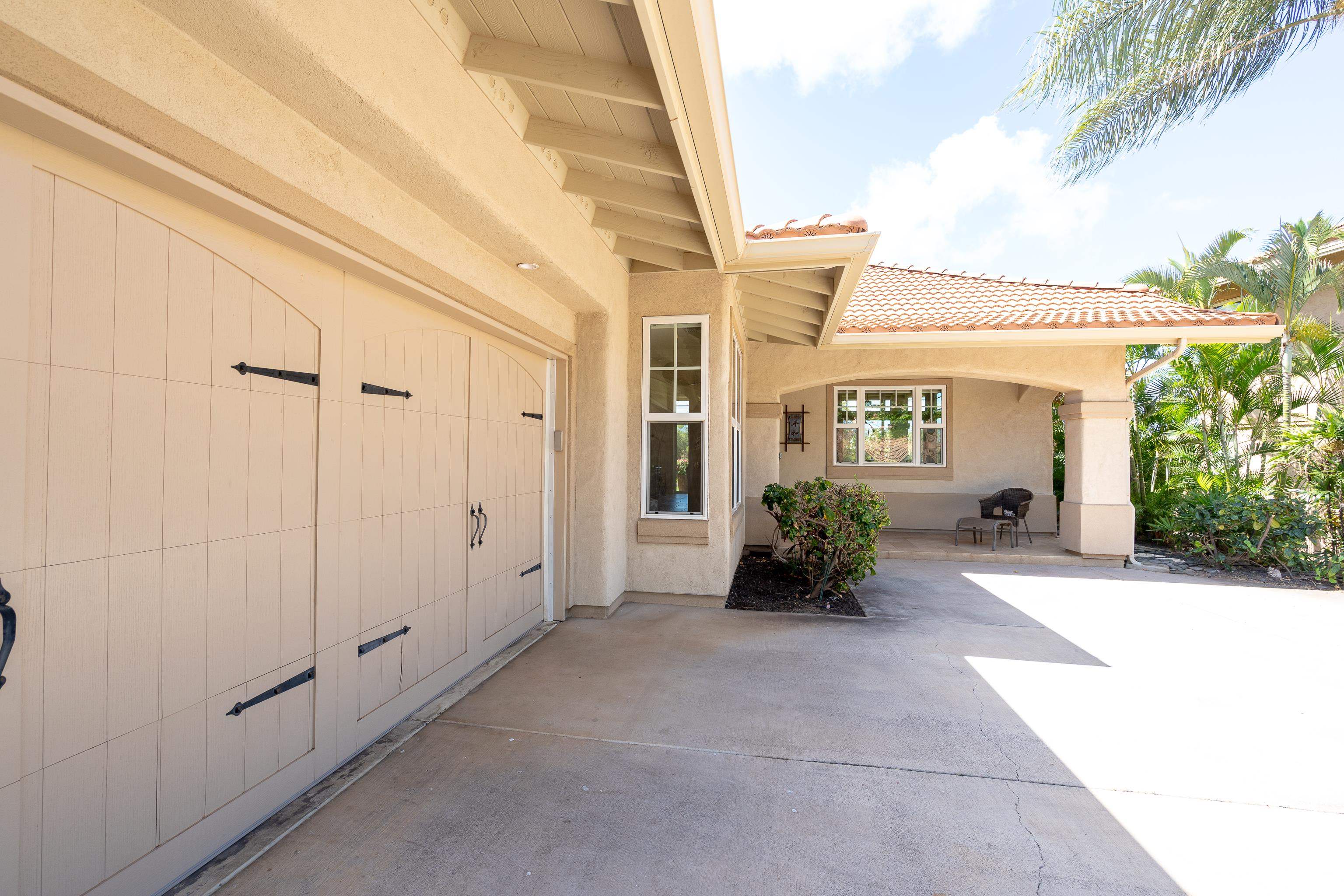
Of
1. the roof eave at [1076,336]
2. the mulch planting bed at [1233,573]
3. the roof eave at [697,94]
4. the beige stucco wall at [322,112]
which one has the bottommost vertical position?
the mulch planting bed at [1233,573]

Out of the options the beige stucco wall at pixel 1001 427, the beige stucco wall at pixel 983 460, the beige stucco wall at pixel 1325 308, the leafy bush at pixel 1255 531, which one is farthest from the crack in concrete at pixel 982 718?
the beige stucco wall at pixel 1325 308

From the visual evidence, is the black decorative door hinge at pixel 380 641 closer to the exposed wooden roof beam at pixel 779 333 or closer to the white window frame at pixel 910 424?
the exposed wooden roof beam at pixel 779 333

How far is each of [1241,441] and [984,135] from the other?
30966mm

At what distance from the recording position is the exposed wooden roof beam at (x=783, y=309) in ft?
21.8

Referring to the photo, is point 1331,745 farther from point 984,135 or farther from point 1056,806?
point 984,135

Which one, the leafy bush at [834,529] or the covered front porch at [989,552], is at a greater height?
the leafy bush at [834,529]

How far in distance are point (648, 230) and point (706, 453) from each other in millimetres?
2050

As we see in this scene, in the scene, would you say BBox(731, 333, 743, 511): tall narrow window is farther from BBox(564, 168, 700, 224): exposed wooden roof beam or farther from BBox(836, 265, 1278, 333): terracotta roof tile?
BBox(564, 168, 700, 224): exposed wooden roof beam

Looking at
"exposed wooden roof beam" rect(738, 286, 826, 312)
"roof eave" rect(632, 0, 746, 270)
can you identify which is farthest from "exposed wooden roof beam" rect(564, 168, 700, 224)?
"exposed wooden roof beam" rect(738, 286, 826, 312)

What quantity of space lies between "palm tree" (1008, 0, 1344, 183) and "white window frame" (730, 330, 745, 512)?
554 cm

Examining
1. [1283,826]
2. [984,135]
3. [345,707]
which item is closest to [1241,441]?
[1283,826]

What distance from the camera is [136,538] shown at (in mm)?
1786

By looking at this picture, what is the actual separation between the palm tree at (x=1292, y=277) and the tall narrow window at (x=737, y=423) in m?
8.46

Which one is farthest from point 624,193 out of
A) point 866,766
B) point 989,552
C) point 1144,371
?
point 1144,371
